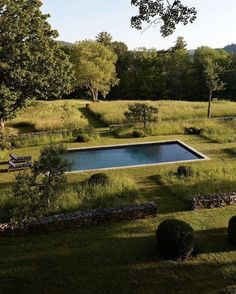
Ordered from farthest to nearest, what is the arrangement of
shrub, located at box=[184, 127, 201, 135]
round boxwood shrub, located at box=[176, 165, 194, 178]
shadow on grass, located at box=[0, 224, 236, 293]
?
1. shrub, located at box=[184, 127, 201, 135]
2. round boxwood shrub, located at box=[176, 165, 194, 178]
3. shadow on grass, located at box=[0, 224, 236, 293]

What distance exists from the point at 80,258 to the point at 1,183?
10293 mm

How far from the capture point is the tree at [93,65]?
188ft

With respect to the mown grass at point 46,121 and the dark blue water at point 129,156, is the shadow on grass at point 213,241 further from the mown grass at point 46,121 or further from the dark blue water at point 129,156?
the mown grass at point 46,121

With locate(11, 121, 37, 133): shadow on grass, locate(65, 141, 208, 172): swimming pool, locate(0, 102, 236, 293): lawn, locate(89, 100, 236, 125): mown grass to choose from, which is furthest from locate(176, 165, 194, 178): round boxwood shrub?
locate(11, 121, 37, 133): shadow on grass

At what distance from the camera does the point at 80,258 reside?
1289 centimetres

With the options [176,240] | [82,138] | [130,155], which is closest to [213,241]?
[176,240]

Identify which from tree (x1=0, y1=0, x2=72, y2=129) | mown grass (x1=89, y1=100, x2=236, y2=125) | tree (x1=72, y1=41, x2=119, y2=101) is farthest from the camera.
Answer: tree (x1=72, y1=41, x2=119, y2=101)

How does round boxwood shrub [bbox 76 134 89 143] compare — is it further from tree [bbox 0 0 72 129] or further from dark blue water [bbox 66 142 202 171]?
tree [bbox 0 0 72 129]

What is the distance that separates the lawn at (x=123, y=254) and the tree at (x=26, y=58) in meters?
11.8

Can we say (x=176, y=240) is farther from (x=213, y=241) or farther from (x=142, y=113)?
(x=142, y=113)

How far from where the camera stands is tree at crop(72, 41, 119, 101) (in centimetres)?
5738

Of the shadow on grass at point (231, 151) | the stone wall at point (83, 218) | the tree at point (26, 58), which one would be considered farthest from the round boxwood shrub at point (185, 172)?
the tree at point (26, 58)

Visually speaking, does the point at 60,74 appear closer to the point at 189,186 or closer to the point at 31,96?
the point at 31,96

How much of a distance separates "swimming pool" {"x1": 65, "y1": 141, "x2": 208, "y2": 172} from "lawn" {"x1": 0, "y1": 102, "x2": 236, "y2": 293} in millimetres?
6047
